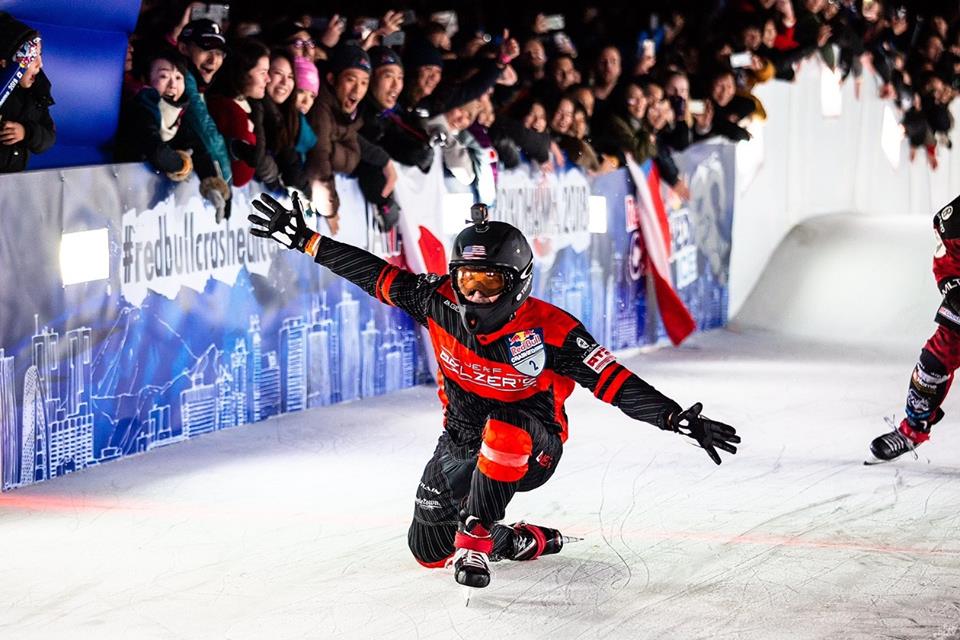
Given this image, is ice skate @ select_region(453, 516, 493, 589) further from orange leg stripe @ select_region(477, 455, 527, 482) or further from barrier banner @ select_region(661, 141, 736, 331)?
barrier banner @ select_region(661, 141, 736, 331)

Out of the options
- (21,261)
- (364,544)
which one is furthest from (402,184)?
(364,544)

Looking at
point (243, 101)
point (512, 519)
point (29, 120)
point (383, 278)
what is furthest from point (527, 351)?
point (243, 101)

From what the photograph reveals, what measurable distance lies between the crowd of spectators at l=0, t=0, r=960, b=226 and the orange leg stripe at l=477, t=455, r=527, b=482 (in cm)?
321

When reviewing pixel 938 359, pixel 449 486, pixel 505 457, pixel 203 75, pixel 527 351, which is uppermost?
pixel 203 75

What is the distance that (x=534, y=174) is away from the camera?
37.0ft

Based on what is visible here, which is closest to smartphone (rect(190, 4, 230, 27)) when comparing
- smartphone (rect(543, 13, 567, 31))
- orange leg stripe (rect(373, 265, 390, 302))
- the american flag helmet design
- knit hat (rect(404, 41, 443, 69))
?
knit hat (rect(404, 41, 443, 69))

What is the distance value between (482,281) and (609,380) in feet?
1.97

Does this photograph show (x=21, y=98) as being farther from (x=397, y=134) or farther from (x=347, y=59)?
(x=397, y=134)

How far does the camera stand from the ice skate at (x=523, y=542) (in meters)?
5.92

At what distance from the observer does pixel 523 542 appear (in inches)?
236

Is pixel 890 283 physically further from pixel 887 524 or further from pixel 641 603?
pixel 641 603

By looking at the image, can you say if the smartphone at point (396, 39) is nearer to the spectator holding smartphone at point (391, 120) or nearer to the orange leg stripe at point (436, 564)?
the spectator holding smartphone at point (391, 120)

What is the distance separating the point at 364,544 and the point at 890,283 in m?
8.25

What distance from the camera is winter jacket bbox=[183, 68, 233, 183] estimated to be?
27.5ft
